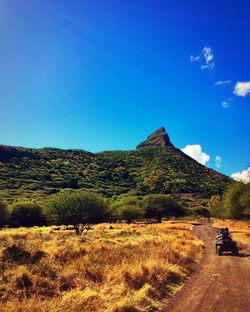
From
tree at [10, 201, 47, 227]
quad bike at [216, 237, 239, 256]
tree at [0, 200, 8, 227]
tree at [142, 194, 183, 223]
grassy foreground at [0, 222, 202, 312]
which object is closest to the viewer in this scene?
grassy foreground at [0, 222, 202, 312]

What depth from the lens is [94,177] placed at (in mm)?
180500

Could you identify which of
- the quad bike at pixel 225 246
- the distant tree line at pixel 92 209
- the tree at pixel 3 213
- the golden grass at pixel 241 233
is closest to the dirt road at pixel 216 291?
the quad bike at pixel 225 246

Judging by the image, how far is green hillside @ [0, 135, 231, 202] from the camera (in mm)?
149625

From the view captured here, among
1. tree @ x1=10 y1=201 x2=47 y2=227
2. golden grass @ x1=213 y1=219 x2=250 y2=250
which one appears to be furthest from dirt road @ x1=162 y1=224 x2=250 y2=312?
tree @ x1=10 y1=201 x2=47 y2=227

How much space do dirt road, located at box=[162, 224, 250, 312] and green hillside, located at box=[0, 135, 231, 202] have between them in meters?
117

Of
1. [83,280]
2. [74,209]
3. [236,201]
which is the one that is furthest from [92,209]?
[83,280]

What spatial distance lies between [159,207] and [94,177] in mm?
85599

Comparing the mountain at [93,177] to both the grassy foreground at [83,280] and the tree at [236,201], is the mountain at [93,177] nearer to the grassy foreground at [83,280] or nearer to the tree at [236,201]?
the tree at [236,201]

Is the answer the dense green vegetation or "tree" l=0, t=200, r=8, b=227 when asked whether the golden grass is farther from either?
the dense green vegetation

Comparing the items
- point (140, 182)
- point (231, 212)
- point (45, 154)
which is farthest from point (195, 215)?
point (45, 154)

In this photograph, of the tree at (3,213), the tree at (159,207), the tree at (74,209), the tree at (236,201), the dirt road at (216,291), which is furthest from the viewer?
the tree at (159,207)

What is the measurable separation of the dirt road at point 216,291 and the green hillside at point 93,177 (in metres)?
117

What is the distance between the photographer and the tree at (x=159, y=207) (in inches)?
3893

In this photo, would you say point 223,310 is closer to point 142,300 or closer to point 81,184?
point 142,300
